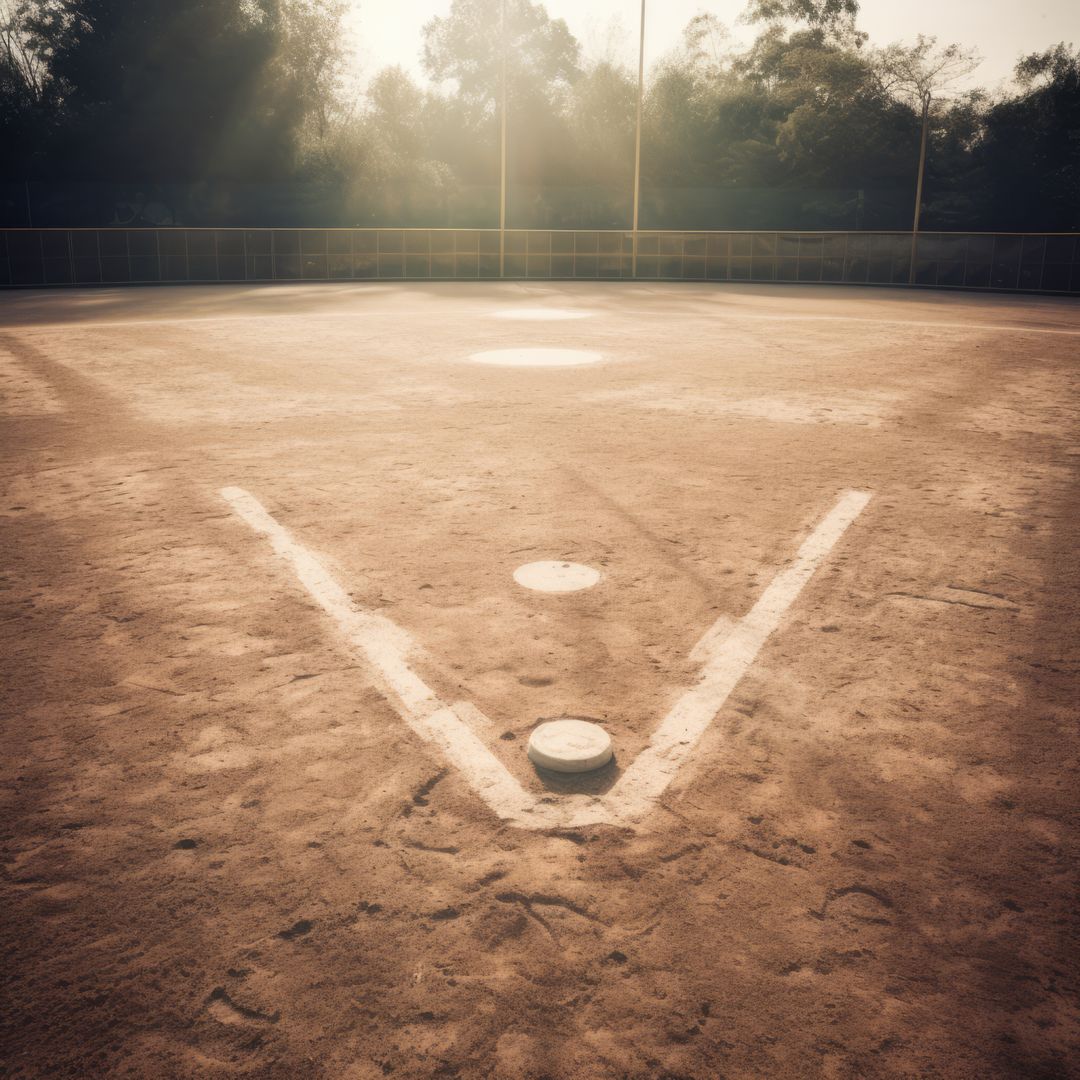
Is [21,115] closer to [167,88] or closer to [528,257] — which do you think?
[167,88]

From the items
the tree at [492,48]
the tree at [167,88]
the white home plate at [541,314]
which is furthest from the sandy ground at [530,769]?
the tree at [492,48]

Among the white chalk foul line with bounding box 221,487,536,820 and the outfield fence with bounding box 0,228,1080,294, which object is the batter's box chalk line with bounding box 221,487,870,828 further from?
the outfield fence with bounding box 0,228,1080,294

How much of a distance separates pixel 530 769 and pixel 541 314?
15900 mm

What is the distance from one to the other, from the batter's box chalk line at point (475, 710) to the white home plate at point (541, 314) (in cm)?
1263

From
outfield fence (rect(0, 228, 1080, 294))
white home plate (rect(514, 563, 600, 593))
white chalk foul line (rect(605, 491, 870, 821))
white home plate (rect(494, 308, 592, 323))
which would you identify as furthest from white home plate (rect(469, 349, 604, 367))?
outfield fence (rect(0, 228, 1080, 294))

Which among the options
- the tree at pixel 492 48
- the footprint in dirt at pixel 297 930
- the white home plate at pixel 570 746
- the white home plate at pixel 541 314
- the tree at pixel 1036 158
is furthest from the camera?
the tree at pixel 492 48

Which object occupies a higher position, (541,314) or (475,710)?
(541,314)

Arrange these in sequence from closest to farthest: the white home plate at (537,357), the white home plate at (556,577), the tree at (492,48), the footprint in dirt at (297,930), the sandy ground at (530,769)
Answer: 1. the sandy ground at (530,769)
2. the footprint in dirt at (297,930)
3. the white home plate at (556,577)
4. the white home plate at (537,357)
5. the tree at (492,48)

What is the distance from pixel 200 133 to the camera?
3634cm

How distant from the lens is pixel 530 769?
3.21 metres

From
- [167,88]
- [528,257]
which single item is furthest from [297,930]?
[167,88]

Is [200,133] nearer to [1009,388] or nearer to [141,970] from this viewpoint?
[1009,388]

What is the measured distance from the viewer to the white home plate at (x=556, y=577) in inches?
190

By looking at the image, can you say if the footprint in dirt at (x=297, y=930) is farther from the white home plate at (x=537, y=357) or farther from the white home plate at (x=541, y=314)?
the white home plate at (x=541, y=314)
